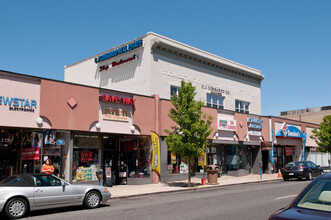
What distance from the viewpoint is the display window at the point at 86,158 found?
60.5 ft

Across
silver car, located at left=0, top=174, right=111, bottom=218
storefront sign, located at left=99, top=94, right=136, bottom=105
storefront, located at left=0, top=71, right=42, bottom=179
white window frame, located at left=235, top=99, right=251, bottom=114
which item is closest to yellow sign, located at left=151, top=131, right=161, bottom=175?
storefront sign, located at left=99, top=94, right=136, bottom=105

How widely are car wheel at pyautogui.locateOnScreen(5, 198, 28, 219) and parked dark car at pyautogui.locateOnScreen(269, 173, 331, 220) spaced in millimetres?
8543

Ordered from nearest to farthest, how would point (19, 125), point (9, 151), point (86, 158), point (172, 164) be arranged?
point (19, 125)
point (9, 151)
point (86, 158)
point (172, 164)

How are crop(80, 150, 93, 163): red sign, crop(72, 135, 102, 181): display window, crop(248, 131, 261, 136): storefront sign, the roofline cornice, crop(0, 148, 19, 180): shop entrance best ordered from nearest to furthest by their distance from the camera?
crop(0, 148, 19, 180): shop entrance, crop(72, 135, 102, 181): display window, crop(80, 150, 93, 163): red sign, the roofline cornice, crop(248, 131, 261, 136): storefront sign

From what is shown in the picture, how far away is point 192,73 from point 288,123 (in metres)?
13.6

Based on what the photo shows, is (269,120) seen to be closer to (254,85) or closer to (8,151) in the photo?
(254,85)

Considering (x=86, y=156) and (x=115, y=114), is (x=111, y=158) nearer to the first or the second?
(x=86, y=156)

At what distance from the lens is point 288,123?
35000 mm

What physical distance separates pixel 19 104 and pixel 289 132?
87.2ft

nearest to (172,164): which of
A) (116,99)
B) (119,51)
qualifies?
(116,99)

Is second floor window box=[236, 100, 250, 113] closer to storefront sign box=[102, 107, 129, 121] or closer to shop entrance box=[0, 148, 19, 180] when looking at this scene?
storefront sign box=[102, 107, 129, 121]

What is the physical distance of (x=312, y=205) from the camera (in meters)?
4.48

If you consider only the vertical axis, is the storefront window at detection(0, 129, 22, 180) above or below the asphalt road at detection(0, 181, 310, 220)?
above

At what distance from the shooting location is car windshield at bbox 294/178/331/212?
4.45 m
